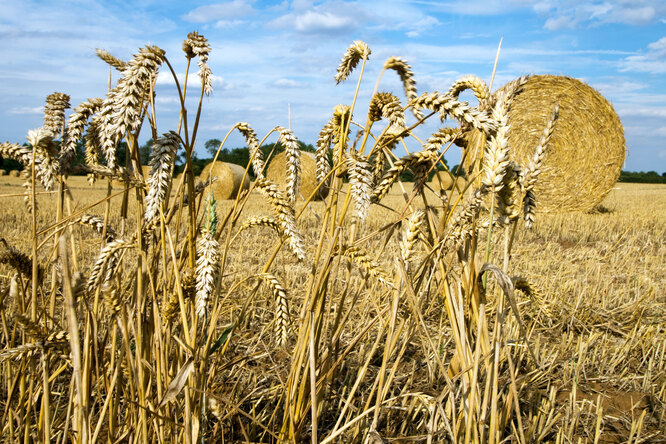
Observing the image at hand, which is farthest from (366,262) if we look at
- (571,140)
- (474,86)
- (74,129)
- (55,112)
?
(571,140)

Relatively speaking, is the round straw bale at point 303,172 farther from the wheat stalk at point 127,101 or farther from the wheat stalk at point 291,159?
the wheat stalk at point 127,101

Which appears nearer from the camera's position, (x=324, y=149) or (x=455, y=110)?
(x=455, y=110)

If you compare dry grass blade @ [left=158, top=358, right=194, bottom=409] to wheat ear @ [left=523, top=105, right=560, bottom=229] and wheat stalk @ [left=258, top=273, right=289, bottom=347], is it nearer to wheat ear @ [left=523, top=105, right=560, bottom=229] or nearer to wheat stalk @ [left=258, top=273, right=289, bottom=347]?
wheat stalk @ [left=258, top=273, right=289, bottom=347]

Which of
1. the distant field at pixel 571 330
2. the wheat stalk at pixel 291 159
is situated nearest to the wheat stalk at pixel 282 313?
the distant field at pixel 571 330

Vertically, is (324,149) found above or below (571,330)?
above

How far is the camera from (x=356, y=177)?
1.23 metres

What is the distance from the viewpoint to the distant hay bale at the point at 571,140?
9.07 m

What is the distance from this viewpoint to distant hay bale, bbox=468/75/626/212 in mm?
9070

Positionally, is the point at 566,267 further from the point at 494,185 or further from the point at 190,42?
the point at 190,42

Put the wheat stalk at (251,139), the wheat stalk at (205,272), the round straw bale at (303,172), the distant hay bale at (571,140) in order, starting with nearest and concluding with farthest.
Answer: the wheat stalk at (205,272), the wheat stalk at (251,139), the distant hay bale at (571,140), the round straw bale at (303,172)

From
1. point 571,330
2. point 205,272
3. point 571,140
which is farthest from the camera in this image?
point 571,140

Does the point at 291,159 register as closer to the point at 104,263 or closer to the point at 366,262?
the point at 366,262

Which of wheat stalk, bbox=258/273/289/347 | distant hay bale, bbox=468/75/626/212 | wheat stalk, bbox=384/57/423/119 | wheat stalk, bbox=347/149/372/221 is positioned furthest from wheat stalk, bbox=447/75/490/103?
distant hay bale, bbox=468/75/626/212

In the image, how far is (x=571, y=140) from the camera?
9516 mm
